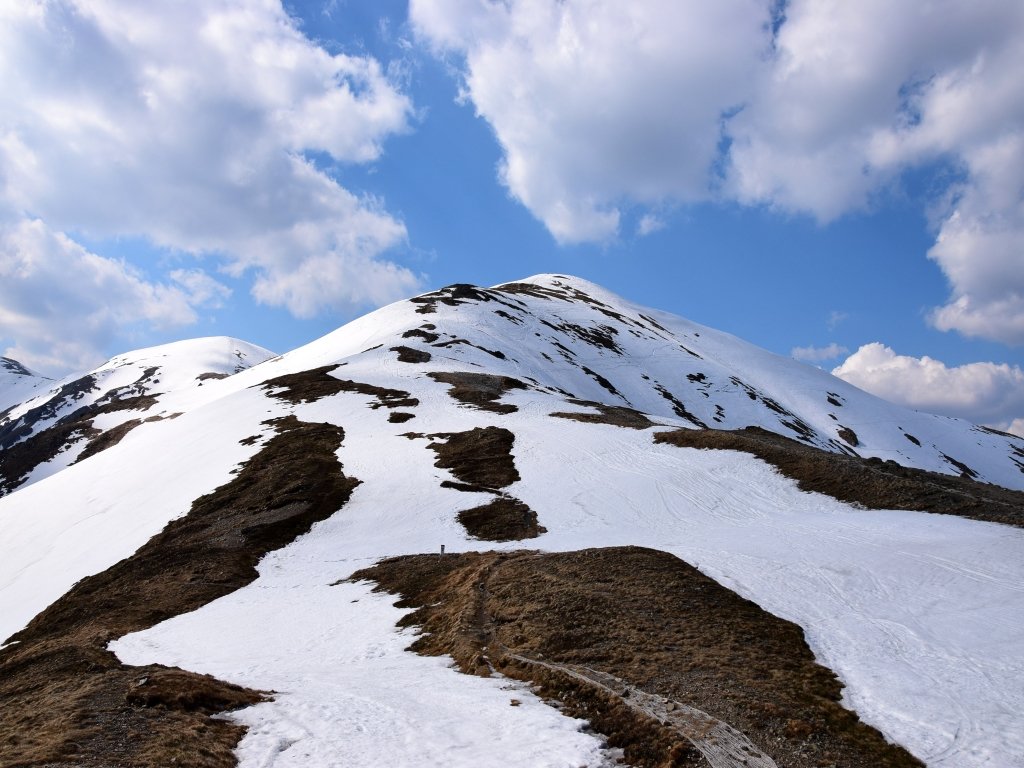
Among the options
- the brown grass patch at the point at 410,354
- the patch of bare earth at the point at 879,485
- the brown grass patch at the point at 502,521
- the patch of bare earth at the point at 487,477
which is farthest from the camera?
the brown grass patch at the point at 410,354

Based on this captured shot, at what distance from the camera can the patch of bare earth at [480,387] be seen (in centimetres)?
5775

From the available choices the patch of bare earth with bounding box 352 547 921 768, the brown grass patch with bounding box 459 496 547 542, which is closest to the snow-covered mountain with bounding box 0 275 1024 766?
the patch of bare earth with bounding box 352 547 921 768

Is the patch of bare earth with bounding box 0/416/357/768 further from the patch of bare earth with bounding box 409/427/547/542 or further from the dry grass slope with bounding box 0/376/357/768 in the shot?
the patch of bare earth with bounding box 409/427/547/542

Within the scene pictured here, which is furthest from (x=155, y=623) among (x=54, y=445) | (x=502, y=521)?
(x=54, y=445)

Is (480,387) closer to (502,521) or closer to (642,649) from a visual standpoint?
(502,521)

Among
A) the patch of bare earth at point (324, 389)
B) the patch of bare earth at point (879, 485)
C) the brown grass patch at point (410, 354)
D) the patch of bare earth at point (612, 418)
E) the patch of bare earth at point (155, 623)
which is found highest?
the brown grass patch at point (410, 354)

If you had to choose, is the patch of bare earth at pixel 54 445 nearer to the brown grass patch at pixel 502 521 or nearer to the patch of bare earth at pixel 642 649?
the brown grass patch at pixel 502 521

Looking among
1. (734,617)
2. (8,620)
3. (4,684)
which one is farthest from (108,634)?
(734,617)

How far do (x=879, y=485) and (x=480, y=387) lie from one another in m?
39.8

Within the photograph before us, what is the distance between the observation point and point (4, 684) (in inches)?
747

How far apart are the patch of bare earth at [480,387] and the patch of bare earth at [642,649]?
32045 mm

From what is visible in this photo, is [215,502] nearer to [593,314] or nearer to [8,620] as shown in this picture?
[8,620]

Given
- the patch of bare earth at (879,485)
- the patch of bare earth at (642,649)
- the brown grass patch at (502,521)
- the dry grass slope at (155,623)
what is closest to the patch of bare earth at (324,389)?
the dry grass slope at (155,623)

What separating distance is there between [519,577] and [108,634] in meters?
16.5
